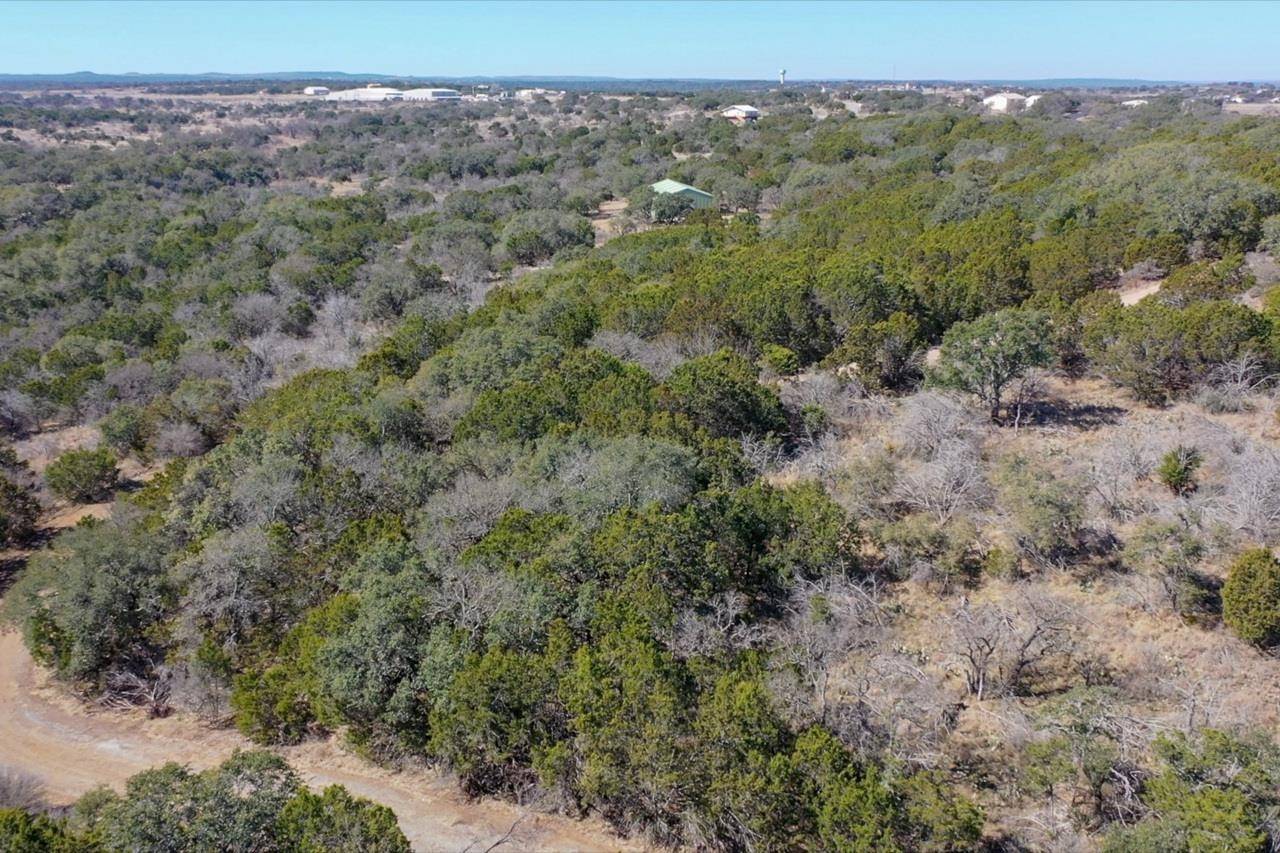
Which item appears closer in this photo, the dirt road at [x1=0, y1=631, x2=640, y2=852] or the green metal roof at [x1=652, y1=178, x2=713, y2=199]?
the dirt road at [x1=0, y1=631, x2=640, y2=852]

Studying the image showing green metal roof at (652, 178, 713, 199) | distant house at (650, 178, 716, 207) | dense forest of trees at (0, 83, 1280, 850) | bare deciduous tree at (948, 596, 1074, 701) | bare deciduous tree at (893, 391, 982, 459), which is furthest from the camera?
green metal roof at (652, 178, 713, 199)

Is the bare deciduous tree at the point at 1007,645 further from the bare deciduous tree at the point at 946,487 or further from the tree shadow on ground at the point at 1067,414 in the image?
the tree shadow on ground at the point at 1067,414

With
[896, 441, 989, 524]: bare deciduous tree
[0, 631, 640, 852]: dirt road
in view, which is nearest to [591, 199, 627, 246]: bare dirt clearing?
[896, 441, 989, 524]: bare deciduous tree

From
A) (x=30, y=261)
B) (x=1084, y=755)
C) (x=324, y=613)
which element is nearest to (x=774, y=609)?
(x=1084, y=755)

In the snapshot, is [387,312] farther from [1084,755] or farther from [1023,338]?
[1084,755]

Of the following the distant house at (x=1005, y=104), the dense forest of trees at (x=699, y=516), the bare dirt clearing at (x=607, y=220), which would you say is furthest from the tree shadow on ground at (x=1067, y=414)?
the distant house at (x=1005, y=104)

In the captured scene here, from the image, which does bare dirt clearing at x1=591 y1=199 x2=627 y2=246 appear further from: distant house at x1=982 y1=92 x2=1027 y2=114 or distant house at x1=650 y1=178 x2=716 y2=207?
distant house at x1=982 y1=92 x2=1027 y2=114
